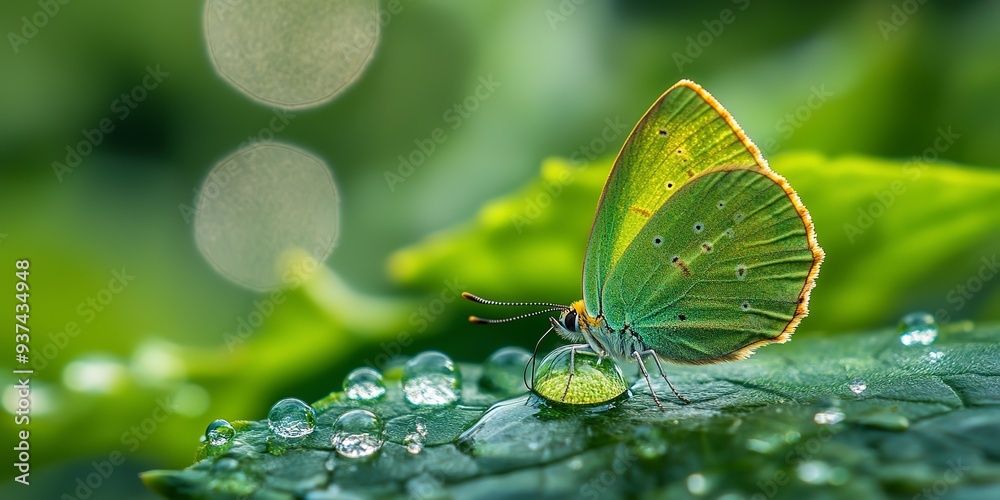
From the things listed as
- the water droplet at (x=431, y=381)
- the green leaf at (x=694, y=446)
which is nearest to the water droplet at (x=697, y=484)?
the green leaf at (x=694, y=446)

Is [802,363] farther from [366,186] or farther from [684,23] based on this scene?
[366,186]

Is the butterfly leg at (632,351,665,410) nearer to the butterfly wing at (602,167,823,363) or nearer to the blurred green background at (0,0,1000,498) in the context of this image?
the butterfly wing at (602,167,823,363)

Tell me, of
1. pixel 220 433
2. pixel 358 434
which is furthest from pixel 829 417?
pixel 220 433

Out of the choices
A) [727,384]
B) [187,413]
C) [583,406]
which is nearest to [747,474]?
[583,406]

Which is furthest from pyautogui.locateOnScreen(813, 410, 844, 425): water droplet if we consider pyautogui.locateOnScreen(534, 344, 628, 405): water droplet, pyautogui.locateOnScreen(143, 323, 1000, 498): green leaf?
pyautogui.locateOnScreen(534, 344, 628, 405): water droplet

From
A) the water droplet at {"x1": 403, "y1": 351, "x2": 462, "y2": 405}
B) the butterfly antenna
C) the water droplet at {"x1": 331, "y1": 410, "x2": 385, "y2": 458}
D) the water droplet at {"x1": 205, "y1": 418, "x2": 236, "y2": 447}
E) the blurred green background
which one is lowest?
the water droplet at {"x1": 331, "y1": 410, "x2": 385, "y2": 458}

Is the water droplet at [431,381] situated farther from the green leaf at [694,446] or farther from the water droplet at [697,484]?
the water droplet at [697,484]
